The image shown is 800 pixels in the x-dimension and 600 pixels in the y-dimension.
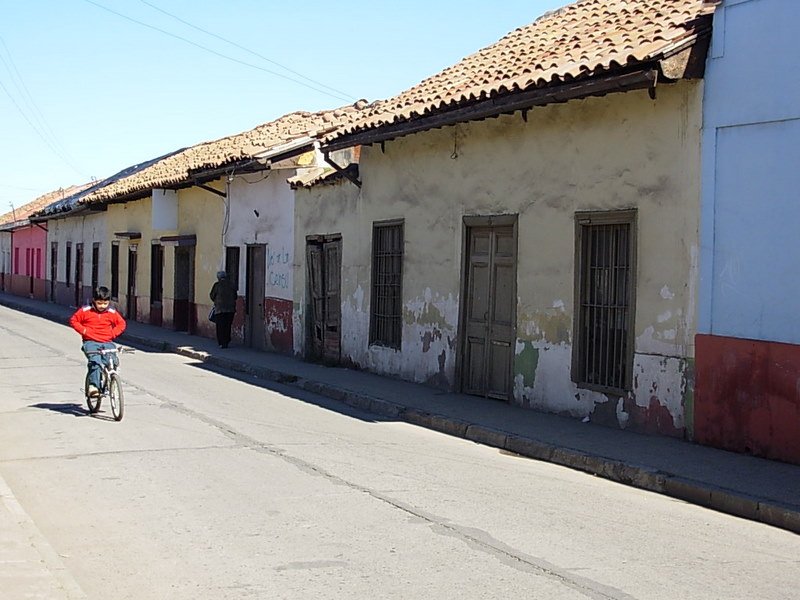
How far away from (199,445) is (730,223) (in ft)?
18.4

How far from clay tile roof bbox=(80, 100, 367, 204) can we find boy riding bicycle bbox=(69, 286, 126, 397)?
29.6 feet

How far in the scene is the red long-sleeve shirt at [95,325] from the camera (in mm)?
11953

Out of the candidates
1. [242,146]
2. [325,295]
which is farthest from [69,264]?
[325,295]

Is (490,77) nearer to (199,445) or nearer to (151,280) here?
(199,445)

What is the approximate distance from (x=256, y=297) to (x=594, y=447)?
13601 millimetres

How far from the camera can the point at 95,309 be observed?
12.1 metres

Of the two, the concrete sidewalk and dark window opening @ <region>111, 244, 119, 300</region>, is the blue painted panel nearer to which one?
the concrete sidewalk

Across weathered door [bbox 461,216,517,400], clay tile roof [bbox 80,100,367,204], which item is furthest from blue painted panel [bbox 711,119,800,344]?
clay tile roof [bbox 80,100,367,204]

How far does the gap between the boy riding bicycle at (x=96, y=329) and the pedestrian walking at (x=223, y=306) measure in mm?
10408

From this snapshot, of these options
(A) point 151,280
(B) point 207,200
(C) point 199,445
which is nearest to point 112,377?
(C) point 199,445

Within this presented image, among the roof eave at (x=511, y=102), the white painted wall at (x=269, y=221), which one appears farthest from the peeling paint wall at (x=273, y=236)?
the roof eave at (x=511, y=102)

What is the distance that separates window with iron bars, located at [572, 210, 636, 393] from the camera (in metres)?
11.4

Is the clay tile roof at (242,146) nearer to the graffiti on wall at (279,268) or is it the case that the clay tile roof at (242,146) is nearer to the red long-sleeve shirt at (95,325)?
the graffiti on wall at (279,268)

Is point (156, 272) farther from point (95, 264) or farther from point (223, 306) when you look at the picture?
point (95, 264)
